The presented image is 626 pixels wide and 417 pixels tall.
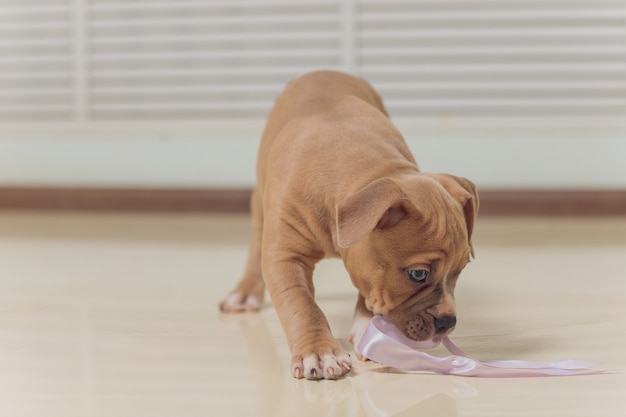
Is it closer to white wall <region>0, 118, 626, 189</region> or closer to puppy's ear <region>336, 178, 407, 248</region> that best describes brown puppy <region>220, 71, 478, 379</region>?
puppy's ear <region>336, 178, 407, 248</region>

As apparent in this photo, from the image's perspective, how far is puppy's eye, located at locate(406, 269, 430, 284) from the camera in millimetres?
1961

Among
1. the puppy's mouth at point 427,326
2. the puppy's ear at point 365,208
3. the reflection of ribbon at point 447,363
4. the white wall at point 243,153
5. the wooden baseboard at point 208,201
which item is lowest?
the wooden baseboard at point 208,201

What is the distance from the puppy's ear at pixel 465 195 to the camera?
2.09m

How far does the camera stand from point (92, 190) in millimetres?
5062

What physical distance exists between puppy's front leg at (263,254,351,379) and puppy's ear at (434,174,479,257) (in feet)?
1.21

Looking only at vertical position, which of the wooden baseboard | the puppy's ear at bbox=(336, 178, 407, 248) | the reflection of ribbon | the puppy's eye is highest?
the puppy's ear at bbox=(336, 178, 407, 248)

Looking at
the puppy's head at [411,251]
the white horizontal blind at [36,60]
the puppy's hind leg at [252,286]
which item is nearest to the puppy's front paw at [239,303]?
the puppy's hind leg at [252,286]

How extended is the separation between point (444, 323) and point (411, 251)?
0.54 feet

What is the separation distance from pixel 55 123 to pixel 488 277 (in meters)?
2.69

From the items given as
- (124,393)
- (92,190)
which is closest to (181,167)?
(92,190)

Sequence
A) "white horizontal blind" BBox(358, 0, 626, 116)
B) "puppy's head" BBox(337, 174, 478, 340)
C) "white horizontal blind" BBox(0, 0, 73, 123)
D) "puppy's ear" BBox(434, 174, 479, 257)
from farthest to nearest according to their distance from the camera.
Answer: "white horizontal blind" BBox(0, 0, 73, 123) → "white horizontal blind" BBox(358, 0, 626, 116) → "puppy's ear" BBox(434, 174, 479, 257) → "puppy's head" BBox(337, 174, 478, 340)

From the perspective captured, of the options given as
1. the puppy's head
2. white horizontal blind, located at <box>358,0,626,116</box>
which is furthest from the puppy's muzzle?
white horizontal blind, located at <box>358,0,626,116</box>

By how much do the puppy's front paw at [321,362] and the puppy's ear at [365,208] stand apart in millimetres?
256

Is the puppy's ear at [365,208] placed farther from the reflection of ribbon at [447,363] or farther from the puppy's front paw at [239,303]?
the puppy's front paw at [239,303]
